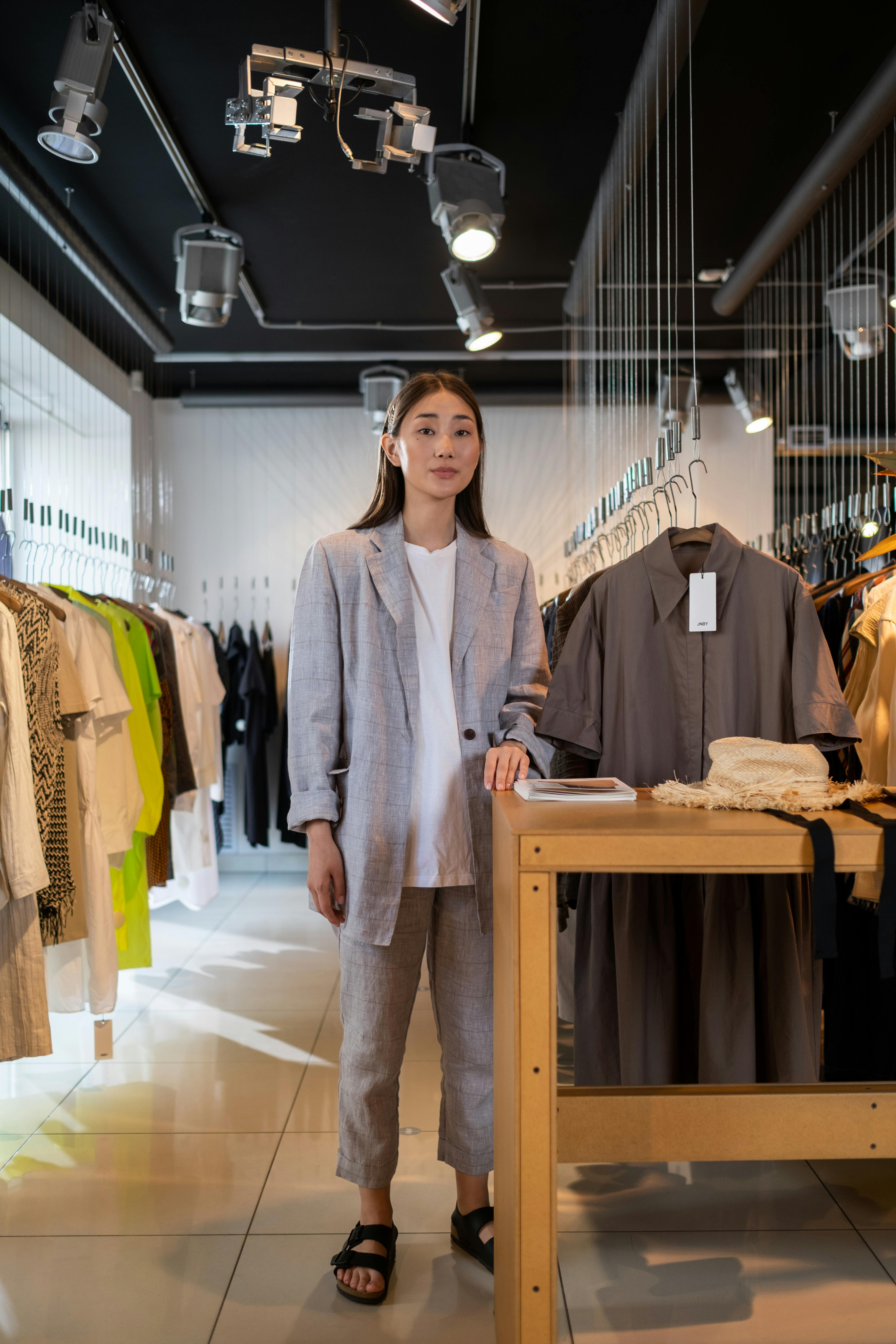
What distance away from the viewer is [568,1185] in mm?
2271

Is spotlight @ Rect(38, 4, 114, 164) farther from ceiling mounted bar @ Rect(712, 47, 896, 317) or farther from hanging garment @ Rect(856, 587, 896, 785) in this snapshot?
hanging garment @ Rect(856, 587, 896, 785)

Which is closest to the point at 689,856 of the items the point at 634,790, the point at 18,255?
the point at 634,790

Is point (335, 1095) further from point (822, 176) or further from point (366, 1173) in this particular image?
point (822, 176)

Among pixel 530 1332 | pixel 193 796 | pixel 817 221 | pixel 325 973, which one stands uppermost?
pixel 817 221

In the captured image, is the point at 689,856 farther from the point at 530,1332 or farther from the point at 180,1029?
→ the point at 180,1029

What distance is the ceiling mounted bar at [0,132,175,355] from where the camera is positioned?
11.6ft

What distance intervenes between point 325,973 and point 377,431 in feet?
11.3

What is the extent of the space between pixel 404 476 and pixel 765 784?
0.97 meters

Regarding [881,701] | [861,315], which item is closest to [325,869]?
[881,701]

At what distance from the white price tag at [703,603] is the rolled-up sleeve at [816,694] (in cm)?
18

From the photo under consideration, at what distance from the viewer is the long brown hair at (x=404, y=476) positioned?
1.94 metres

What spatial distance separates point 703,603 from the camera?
2.03 metres

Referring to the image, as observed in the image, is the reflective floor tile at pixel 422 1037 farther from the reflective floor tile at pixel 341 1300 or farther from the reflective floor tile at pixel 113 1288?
the reflective floor tile at pixel 113 1288

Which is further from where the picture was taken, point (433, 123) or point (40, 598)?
point (433, 123)
